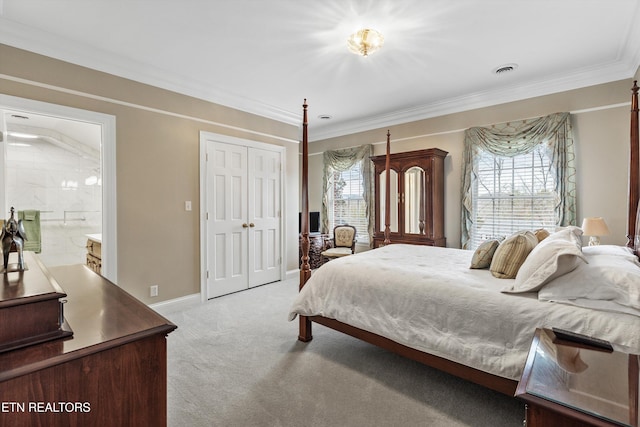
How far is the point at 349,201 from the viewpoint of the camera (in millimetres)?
5727

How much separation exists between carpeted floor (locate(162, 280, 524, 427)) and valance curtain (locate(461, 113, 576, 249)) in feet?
8.16

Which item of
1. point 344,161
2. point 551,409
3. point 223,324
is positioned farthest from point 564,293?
point 344,161

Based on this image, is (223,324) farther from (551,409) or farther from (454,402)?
(551,409)

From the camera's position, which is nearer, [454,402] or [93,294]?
[93,294]

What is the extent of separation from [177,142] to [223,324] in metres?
2.11

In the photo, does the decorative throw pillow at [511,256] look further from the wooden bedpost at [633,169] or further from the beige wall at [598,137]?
the beige wall at [598,137]

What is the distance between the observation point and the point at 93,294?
55.1 inches

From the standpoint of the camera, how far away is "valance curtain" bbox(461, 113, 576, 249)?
342cm

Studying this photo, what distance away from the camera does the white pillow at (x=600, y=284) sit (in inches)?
57.6

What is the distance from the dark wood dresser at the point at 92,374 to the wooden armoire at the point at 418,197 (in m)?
3.79

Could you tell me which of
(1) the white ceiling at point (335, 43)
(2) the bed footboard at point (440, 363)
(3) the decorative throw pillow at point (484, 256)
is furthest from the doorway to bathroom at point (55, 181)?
(3) the decorative throw pillow at point (484, 256)

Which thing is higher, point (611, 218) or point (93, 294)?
point (611, 218)

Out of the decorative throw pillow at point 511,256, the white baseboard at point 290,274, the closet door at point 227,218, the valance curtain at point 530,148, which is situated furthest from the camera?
the white baseboard at point 290,274

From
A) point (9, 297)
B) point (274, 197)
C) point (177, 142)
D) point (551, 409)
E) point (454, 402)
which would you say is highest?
point (177, 142)
